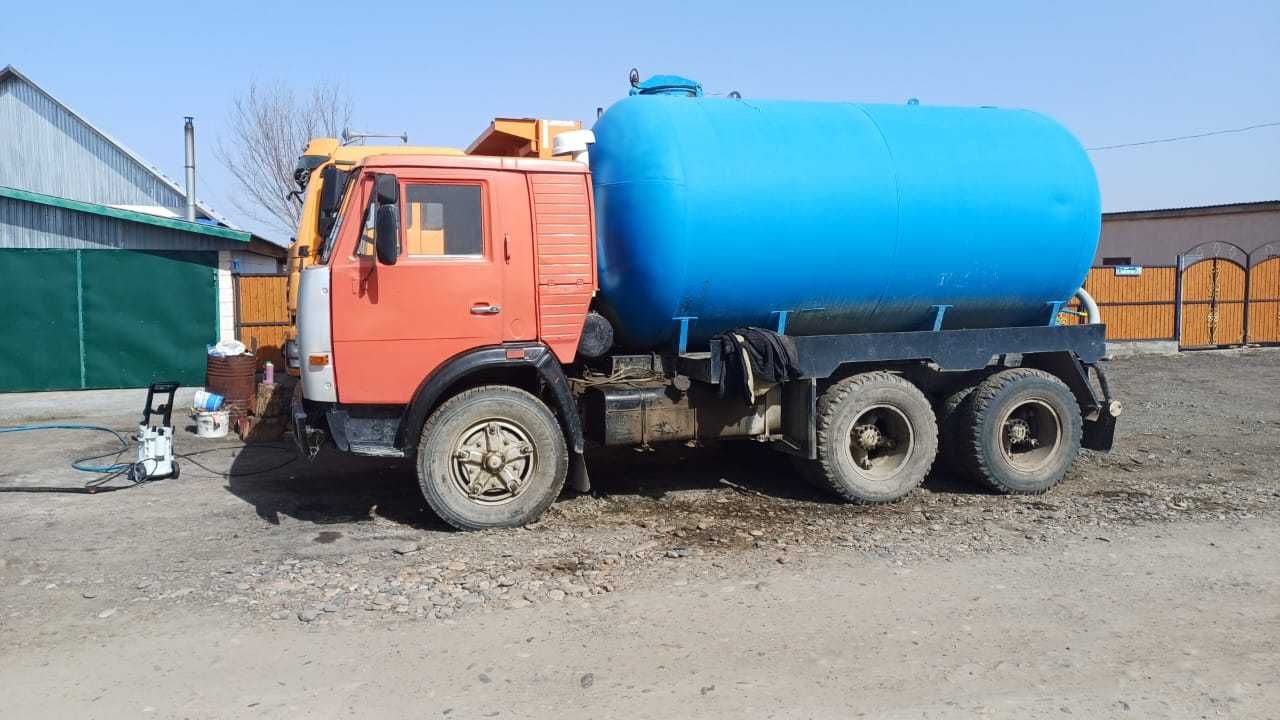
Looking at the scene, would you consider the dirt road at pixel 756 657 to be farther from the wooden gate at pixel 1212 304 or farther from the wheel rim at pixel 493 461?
the wooden gate at pixel 1212 304

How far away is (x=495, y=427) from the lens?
23.5 ft

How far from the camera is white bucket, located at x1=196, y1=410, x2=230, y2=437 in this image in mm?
11352

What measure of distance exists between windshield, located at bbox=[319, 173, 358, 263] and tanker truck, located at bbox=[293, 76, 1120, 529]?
3 centimetres

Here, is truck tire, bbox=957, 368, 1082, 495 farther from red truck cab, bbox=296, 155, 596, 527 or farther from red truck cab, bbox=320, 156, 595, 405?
red truck cab, bbox=320, 156, 595, 405

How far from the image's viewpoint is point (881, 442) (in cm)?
823

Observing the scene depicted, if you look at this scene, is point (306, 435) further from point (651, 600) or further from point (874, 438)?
point (874, 438)

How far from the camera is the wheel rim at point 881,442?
8.14 meters

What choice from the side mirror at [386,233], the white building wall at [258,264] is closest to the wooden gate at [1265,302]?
the white building wall at [258,264]

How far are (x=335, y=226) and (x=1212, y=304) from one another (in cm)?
2101

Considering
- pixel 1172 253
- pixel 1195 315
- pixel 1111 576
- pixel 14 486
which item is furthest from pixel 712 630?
pixel 1172 253

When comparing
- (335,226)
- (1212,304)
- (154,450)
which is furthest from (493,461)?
(1212,304)

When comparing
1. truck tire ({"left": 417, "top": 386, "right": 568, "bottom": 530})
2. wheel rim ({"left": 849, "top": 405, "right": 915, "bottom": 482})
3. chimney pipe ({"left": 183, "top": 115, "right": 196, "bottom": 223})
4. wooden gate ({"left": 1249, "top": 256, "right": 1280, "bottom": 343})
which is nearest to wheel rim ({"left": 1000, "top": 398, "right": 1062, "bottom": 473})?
wheel rim ({"left": 849, "top": 405, "right": 915, "bottom": 482})

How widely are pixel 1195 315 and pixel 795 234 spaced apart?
17.8 metres

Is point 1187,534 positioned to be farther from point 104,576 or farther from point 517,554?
point 104,576
